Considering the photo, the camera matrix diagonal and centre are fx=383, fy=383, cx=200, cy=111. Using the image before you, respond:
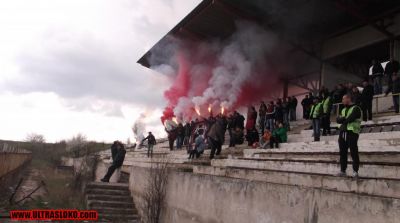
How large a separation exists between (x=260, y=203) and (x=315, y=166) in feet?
4.33

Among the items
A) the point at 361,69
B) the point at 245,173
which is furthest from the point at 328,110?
the point at 361,69

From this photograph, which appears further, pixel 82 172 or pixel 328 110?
pixel 82 172

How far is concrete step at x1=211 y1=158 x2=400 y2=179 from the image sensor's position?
5.73 meters

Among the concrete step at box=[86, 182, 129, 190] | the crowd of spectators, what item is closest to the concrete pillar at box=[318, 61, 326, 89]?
the crowd of spectators

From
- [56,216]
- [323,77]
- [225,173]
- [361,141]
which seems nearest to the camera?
[361,141]

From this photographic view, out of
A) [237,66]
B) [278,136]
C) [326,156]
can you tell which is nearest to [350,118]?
[326,156]

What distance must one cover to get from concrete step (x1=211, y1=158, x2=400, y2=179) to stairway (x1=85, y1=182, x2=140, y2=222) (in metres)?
4.37

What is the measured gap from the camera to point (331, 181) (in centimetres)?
596

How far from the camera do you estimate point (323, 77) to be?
2092cm

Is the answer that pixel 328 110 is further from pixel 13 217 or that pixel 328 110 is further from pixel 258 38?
pixel 258 38

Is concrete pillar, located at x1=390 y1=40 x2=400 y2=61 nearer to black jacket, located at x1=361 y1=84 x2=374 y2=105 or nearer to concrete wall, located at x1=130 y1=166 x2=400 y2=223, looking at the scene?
black jacket, located at x1=361 y1=84 x2=374 y2=105

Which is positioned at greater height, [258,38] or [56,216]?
[258,38]

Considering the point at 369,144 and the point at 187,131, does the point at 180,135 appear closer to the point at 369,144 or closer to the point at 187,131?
the point at 187,131

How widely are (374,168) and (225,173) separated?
403 cm
